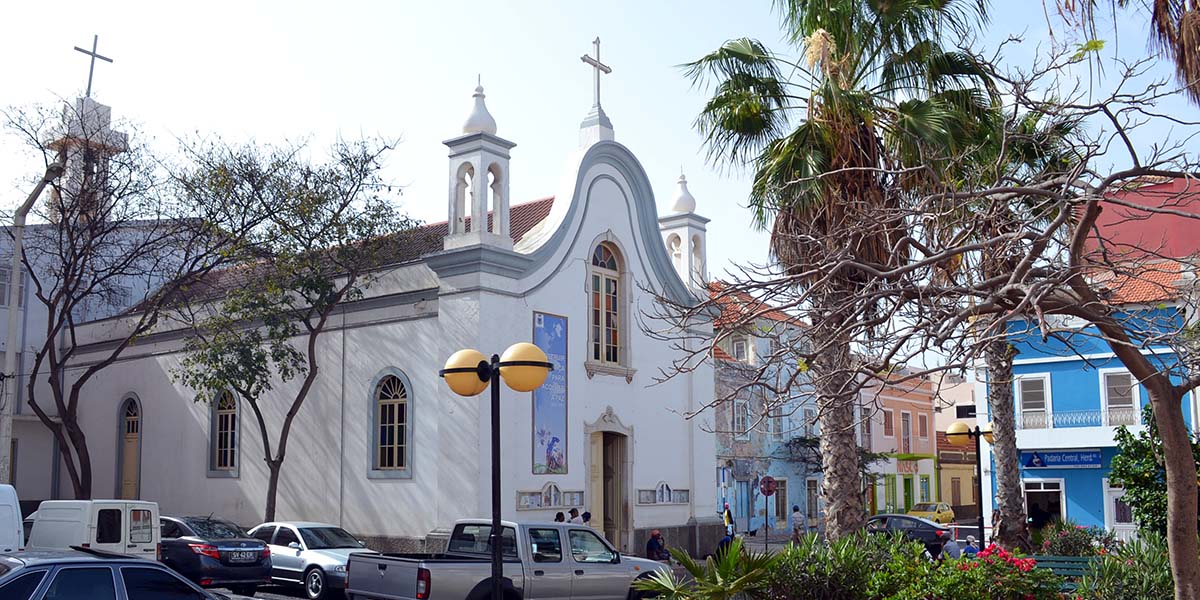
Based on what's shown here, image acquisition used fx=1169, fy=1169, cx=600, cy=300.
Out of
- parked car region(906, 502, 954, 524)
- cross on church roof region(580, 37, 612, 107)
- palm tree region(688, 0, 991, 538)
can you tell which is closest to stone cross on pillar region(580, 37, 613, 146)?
cross on church roof region(580, 37, 612, 107)

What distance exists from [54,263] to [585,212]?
15.6m

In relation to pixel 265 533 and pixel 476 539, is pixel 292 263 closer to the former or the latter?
pixel 265 533

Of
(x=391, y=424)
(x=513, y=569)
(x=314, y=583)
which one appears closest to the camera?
(x=513, y=569)

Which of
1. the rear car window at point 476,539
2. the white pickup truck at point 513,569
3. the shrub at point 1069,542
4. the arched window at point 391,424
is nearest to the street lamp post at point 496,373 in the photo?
the white pickup truck at point 513,569

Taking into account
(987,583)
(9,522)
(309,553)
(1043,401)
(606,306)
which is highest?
(606,306)

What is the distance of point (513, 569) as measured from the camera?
47.0 feet

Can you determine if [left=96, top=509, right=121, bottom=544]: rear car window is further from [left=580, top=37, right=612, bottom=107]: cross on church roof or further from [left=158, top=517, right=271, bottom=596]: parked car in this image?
[left=580, top=37, right=612, bottom=107]: cross on church roof

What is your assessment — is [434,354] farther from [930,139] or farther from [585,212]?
[930,139]

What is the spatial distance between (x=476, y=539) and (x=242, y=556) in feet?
16.5

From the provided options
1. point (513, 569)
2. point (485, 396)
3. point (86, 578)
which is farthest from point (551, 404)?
point (86, 578)

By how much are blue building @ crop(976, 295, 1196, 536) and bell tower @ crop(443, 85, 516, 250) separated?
15089 millimetres

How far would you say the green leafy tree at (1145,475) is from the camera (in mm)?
18031

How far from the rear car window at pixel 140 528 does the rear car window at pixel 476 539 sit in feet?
17.8

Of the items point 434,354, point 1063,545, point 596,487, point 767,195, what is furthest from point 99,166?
point 1063,545
